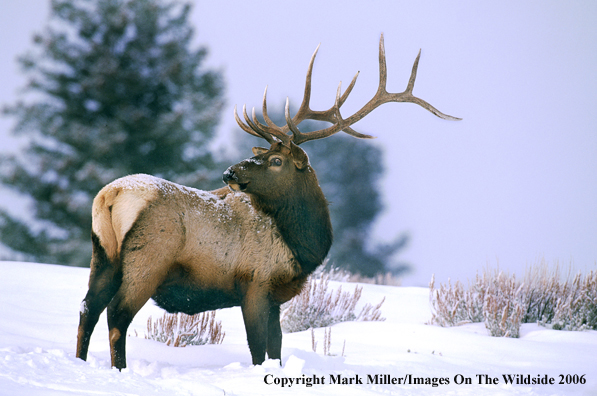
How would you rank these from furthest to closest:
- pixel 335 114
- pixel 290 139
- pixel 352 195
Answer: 1. pixel 352 195
2. pixel 335 114
3. pixel 290 139

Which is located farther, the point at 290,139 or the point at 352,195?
the point at 352,195

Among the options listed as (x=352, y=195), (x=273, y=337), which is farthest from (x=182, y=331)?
(x=352, y=195)

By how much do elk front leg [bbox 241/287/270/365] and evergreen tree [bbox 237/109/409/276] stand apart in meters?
15.6

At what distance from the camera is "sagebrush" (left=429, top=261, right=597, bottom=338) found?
7.16m

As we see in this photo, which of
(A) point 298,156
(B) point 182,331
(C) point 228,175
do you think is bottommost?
(B) point 182,331

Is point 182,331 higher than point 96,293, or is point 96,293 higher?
point 96,293

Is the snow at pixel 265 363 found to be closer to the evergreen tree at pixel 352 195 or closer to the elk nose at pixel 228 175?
the elk nose at pixel 228 175

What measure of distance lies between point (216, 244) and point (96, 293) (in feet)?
2.82

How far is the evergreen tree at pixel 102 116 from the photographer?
12.9 m

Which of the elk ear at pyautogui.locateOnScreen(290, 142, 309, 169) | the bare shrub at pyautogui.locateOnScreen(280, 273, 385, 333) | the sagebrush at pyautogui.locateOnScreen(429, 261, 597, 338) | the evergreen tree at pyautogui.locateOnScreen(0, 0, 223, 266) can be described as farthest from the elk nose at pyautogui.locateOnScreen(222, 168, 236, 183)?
the evergreen tree at pyautogui.locateOnScreen(0, 0, 223, 266)

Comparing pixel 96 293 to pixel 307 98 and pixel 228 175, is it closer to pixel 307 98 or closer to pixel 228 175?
pixel 228 175

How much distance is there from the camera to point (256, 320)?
3625 millimetres

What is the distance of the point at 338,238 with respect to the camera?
19.9m

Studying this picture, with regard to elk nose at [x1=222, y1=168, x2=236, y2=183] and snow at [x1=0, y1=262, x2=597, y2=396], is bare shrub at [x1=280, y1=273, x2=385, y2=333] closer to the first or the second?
snow at [x1=0, y1=262, x2=597, y2=396]
